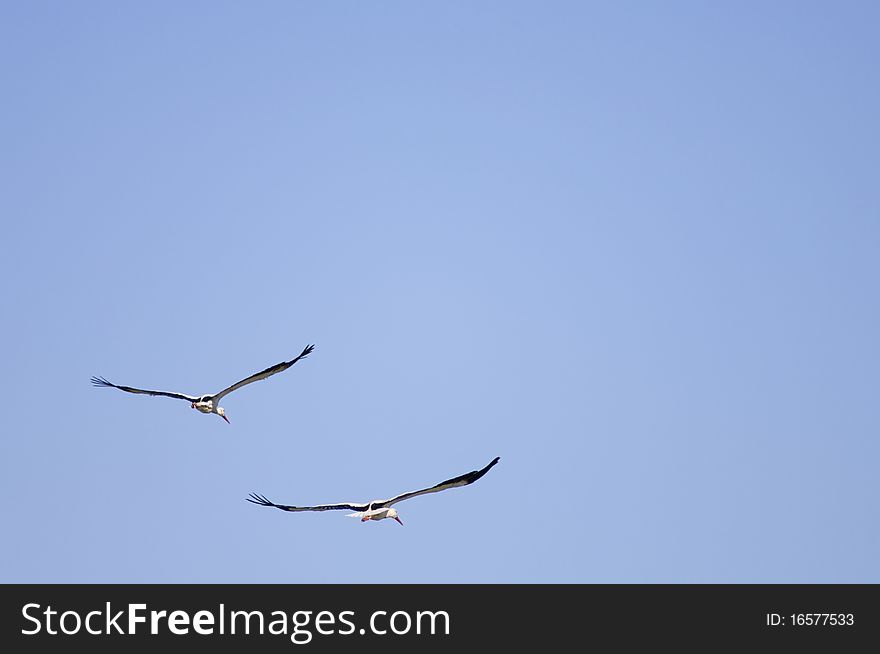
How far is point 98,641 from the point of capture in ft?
533

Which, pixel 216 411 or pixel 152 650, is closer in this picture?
pixel 152 650

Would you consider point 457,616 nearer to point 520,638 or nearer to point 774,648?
point 520,638

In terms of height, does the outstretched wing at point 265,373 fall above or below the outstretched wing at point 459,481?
above

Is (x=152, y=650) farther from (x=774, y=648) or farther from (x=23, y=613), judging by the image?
(x=774, y=648)

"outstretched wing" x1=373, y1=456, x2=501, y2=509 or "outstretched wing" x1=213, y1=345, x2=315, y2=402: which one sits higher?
"outstretched wing" x1=213, y1=345, x2=315, y2=402

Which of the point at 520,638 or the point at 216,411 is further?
the point at 216,411

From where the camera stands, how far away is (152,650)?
161 meters

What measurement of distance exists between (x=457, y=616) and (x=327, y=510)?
817 centimetres

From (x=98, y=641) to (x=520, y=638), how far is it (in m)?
20.0

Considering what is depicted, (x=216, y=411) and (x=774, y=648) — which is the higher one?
(x=216, y=411)

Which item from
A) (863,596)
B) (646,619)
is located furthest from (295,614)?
(863,596)

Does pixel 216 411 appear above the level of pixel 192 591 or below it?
above

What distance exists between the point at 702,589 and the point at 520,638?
10826 mm

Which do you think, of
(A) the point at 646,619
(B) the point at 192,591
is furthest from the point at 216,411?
(A) the point at 646,619
